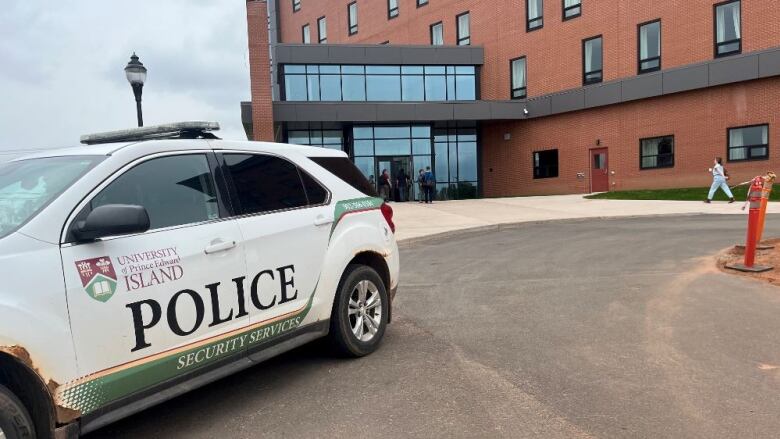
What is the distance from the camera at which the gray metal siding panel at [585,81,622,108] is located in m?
27.3

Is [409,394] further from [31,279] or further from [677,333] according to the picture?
[677,333]

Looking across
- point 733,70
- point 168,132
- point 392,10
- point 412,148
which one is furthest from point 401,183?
point 168,132

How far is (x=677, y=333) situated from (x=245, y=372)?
3.90m

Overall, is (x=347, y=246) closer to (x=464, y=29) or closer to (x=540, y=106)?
(x=540, y=106)

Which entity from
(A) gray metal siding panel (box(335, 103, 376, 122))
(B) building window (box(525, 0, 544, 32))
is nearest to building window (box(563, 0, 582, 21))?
(B) building window (box(525, 0, 544, 32))

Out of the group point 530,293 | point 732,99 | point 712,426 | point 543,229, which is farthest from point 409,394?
point 732,99

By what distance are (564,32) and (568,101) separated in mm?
3646

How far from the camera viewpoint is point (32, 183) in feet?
10.5

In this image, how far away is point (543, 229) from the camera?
592 inches

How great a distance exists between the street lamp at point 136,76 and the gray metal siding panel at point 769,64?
75.5 ft

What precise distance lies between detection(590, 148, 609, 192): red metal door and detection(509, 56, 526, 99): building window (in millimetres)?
Result: 5385

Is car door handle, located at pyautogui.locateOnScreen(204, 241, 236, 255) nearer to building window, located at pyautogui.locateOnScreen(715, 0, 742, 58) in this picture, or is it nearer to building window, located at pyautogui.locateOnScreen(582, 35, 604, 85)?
building window, located at pyautogui.locateOnScreen(715, 0, 742, 58)

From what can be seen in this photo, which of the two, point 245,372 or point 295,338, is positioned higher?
point 295,338

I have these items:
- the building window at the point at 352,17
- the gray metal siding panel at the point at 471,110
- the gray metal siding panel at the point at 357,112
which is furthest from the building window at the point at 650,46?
Answer: the building window at the point at 352,17
